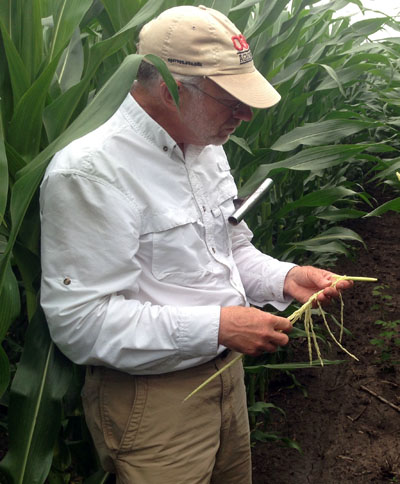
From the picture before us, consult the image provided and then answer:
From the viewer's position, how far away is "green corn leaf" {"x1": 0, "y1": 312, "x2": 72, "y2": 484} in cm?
124

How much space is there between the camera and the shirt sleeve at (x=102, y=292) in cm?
114

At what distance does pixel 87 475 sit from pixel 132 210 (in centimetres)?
79

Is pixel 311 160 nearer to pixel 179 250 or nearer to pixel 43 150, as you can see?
pixel 179 250

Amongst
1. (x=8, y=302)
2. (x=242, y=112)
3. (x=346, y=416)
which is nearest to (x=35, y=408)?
(x=8, y=302)

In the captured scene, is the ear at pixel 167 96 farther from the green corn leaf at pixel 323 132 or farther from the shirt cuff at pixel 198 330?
the green corn leaf at pixel 323 132

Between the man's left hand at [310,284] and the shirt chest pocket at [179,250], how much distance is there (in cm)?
27

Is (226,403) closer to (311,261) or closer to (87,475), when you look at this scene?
(87,475)

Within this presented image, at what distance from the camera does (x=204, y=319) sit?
3.99ft

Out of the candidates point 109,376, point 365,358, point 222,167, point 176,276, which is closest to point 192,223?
point 176,276

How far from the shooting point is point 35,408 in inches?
49.0

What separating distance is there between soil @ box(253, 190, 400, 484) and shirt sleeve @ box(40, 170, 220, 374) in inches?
47.2

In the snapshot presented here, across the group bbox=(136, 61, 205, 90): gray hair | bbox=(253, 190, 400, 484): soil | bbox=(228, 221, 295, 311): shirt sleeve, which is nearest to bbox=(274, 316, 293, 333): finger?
bbox=(228, 221, 295, 311): shirt sleeve

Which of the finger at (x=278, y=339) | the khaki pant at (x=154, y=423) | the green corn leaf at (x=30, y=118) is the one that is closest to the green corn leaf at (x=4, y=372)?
the khaki pant at (x=154, y=423)

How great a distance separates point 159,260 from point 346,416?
1.50 meters
